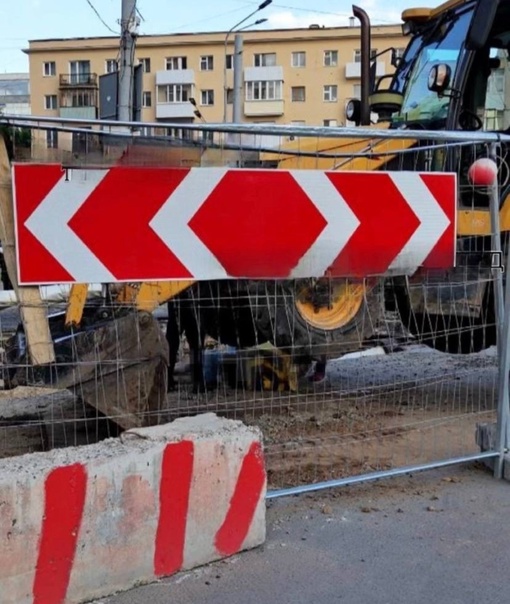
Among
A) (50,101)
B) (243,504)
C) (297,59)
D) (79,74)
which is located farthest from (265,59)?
(243,504)

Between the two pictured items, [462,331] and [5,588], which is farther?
[462,331]

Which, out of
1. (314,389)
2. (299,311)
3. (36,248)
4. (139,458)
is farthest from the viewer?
(314,389)

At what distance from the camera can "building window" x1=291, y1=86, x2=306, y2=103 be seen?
208 ft

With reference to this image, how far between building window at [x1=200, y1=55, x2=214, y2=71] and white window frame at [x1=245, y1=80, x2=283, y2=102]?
11.7ft

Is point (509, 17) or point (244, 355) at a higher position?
point (509, 17)

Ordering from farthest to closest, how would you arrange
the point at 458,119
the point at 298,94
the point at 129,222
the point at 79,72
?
1. the point at 79,72
2. the point at 298,94
3. the point at 458,119
4. the point at 129,222

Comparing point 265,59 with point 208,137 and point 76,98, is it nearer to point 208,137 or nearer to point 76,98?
point 76,98

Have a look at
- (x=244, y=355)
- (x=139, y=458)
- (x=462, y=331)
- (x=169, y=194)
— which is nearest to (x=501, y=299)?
(x=462, y=331)

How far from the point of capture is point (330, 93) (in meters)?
62.8

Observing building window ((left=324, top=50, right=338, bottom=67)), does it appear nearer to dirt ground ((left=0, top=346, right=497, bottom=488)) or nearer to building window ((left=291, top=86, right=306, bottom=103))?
building window ((left=291, top=86, right=306, bottom=103))

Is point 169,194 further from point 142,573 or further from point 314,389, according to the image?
point 314,389

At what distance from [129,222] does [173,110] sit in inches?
2453

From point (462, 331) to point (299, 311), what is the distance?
140cm

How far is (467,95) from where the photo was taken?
22.0ft
